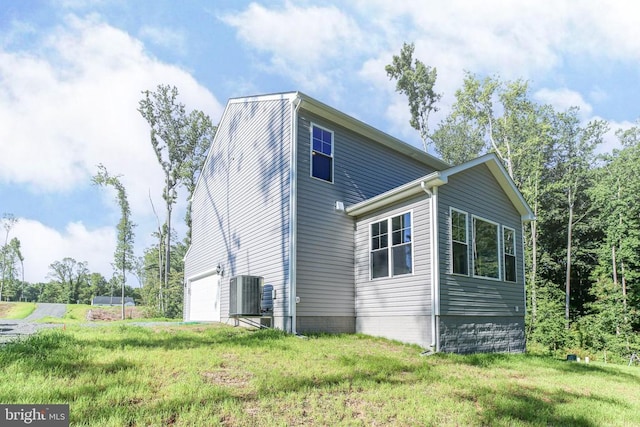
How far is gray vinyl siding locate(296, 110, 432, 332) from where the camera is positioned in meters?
9.32

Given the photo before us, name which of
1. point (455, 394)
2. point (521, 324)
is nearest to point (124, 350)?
point (455, 394)

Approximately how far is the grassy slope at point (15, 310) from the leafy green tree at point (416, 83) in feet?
113

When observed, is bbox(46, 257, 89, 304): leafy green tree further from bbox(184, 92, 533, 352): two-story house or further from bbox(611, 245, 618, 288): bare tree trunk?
bbox(611, 245, 618, 288): bare tree trunk

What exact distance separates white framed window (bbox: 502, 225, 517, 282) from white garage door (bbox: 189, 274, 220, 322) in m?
8.53

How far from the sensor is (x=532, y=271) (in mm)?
19828

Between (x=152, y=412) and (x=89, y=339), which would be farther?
(x=89, y=339)

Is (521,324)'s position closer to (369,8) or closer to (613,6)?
(613,6)

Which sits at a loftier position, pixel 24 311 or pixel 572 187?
pixel 572 187

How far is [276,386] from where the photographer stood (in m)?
4.74

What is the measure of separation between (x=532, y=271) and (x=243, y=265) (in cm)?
1533

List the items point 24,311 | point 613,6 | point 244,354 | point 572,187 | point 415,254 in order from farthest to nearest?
point 24,311
point 572,187
point 613,6
point 415,254
point 244,354

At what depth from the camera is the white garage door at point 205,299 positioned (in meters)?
13.0

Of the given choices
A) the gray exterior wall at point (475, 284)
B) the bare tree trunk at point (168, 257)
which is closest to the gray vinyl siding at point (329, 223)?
the gray exterior wall at point (475, 284)

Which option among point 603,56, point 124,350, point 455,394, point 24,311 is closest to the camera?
point 455,394
